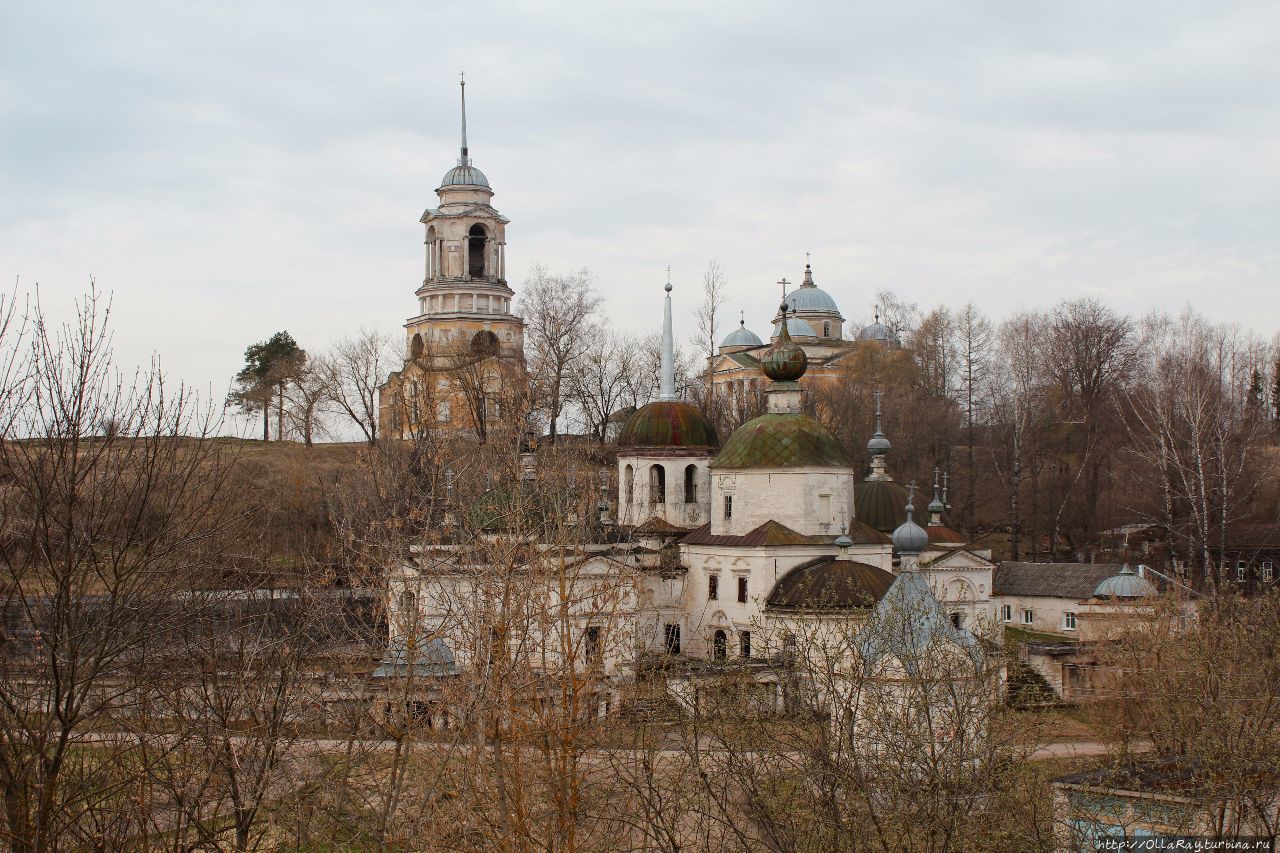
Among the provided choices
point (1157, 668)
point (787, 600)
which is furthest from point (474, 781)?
point (787, 600)

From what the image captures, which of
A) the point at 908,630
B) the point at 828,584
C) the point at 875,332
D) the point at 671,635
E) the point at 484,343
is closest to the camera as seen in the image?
the point at 908,630

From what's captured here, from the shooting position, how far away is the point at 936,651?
14.9 meters

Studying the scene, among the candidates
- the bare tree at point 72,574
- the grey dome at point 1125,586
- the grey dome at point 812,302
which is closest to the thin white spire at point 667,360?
the grey dome at point 1125,586

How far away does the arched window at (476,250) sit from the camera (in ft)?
144

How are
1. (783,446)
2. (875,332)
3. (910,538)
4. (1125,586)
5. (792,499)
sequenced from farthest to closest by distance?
(875,332) < (1125,586) < (783,446) < (792,499) < (910,538)

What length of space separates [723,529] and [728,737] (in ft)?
49.8

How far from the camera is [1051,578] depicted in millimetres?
34344

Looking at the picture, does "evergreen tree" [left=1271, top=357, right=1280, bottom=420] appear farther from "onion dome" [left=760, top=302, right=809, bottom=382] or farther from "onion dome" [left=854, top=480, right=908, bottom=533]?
"onion dome" [left=760, top=302, right=809, bottom=382]

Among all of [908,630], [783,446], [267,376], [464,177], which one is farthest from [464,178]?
[908,630]

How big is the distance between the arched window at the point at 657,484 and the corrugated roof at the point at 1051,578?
9.08 m

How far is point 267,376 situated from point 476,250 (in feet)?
36.3

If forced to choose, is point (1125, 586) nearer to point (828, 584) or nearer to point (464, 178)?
point (828, 584)

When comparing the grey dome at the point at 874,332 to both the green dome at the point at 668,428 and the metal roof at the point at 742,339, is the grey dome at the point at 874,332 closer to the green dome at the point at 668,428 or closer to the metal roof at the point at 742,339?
the metal roof at the point at 742,339

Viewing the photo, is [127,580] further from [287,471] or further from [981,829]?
[287,471]
